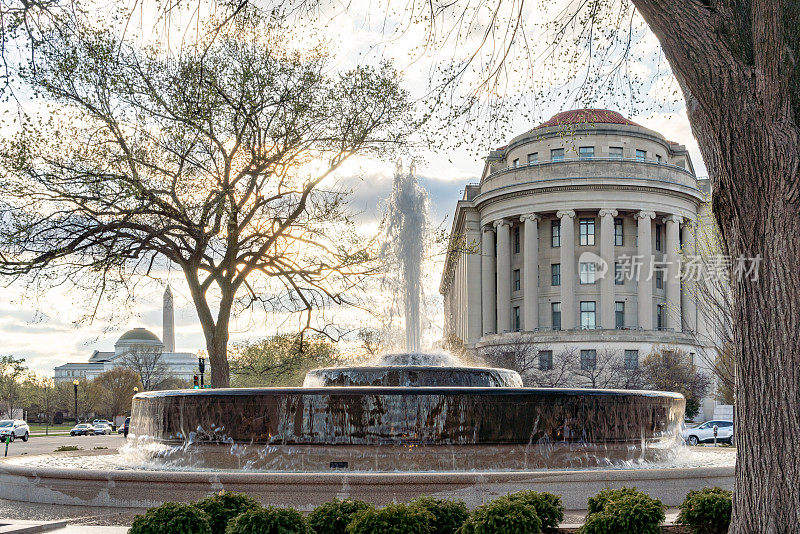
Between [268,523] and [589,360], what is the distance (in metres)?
58.3

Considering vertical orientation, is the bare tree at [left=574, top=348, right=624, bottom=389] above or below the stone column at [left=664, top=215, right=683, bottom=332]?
below

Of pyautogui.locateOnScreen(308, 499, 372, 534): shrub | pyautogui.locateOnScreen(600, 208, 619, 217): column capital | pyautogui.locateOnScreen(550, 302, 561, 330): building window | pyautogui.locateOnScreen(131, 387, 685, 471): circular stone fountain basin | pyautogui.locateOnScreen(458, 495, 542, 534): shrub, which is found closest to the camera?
pyautogui.locateOnScreen(458, 495, 542, 534): shrub

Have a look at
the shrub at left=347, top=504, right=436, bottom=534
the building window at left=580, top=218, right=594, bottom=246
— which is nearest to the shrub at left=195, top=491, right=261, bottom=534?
the shrub at left=347, top=504, right=436, bottom=534

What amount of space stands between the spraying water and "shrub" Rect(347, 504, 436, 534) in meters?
17.8

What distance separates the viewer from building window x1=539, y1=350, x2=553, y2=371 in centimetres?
6105

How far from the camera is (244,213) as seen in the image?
81.9ft

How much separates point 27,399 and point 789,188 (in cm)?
10592

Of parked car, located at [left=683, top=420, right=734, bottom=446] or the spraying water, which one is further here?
parked car, located at [left=683, top=420, right=734, bottom=446]

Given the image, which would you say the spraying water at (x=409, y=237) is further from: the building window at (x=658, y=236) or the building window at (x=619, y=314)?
the building window at (x=658, y=236)

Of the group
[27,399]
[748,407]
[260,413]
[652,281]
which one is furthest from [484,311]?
[748,407]

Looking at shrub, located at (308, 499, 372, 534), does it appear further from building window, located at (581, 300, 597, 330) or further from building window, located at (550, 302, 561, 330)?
building window, located at (550, 302, 561, 330)

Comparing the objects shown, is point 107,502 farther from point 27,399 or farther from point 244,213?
point 27,399

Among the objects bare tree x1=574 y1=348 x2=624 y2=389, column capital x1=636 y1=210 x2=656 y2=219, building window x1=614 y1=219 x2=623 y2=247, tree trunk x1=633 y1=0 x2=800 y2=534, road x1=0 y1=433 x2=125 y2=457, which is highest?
column capital x1=636 y1=210 x2=656 y2=219

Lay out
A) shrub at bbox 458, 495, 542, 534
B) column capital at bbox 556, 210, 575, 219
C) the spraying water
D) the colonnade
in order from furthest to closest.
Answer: column capital at bbox 556, 210, 575, 219
the colonnade
the spraying water
shrub at bbox 458, 495, 542, 534
